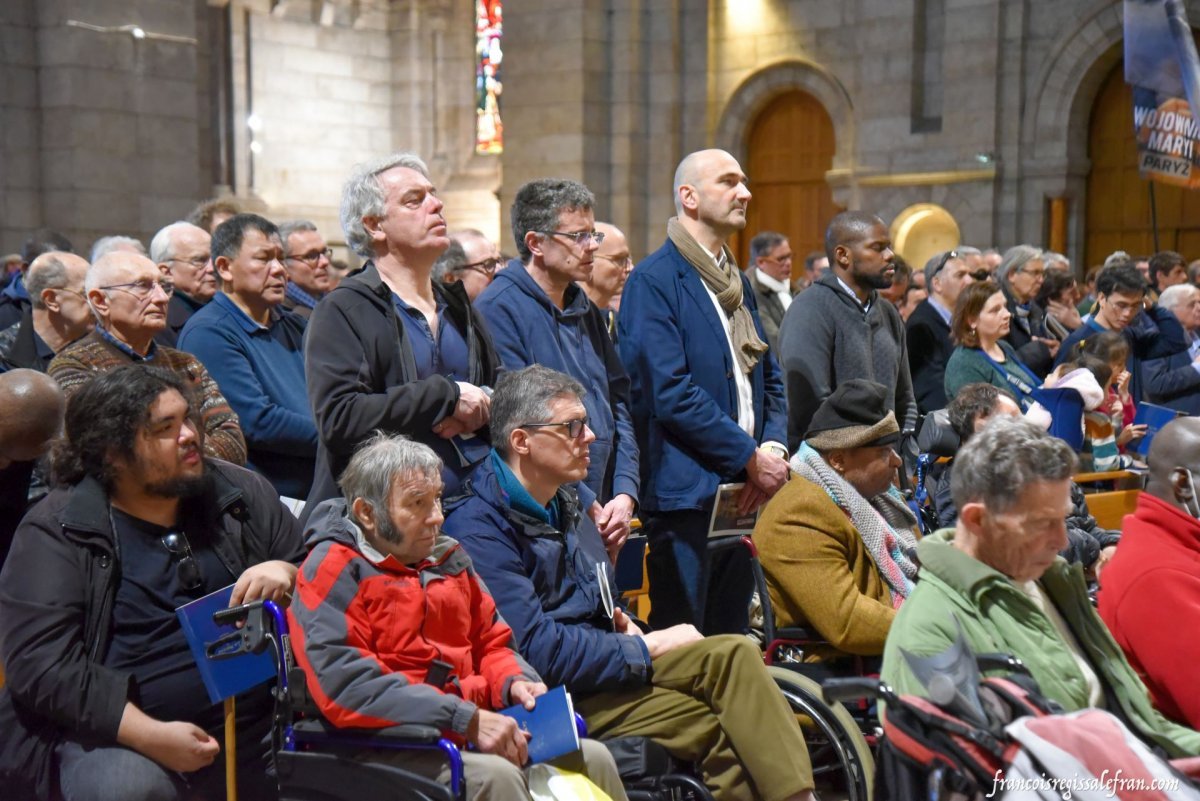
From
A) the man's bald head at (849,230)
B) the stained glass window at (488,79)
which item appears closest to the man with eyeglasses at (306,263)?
the man's bald head at (849,230)

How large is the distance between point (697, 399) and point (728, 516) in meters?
0.40

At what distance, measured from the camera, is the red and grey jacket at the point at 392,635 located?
116 inches

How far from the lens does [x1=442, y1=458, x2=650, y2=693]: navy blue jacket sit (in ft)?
10.9

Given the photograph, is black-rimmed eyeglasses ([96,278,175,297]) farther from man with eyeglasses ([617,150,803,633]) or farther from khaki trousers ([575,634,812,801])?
khaki trousers ([575,634,812,801])

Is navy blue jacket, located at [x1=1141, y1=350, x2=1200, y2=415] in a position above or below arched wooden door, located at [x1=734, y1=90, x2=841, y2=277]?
below

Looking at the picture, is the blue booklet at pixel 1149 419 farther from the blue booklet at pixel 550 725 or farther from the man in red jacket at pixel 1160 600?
the blue booklet at pixel 550 725

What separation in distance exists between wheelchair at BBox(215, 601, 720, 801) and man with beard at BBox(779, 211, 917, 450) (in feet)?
7.79

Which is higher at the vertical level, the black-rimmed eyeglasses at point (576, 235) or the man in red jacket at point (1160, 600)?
the black-rimmed eyeglasses at point (576, 235)

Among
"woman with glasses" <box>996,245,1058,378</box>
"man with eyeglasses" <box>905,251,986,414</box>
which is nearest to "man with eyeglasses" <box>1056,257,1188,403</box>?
"woman with glasses" <box>996,245,1058,378</box>

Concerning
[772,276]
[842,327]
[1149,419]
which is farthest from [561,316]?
[772,276]

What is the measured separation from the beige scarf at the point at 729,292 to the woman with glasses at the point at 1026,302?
355 cm

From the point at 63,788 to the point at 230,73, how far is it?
15482 mm

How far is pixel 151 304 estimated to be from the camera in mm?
4367

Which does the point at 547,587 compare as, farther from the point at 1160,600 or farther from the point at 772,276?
the point at 772,276
